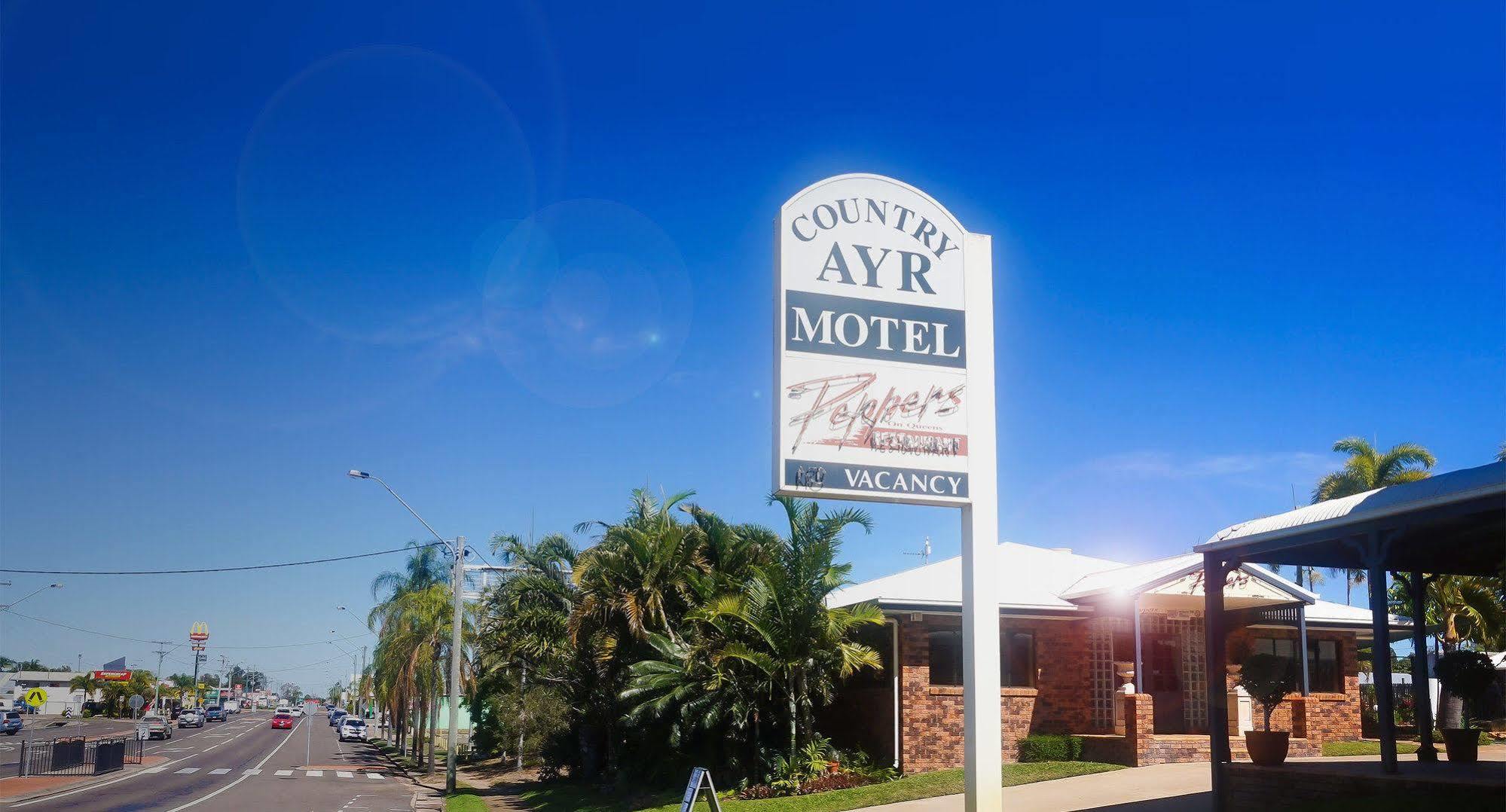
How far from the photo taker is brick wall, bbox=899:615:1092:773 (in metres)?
22.9

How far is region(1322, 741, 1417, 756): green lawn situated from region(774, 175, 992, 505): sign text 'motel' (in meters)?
13.5

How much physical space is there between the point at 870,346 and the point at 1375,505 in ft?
21.0

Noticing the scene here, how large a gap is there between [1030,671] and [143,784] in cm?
2545

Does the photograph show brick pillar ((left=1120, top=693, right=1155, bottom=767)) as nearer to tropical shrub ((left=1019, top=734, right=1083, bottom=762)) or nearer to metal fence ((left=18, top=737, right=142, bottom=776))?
tropical shrub ((left=1019, top=734, right=1083, bottom=762))

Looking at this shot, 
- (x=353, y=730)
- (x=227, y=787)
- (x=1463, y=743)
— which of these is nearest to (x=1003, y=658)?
(x=1463, y=743)

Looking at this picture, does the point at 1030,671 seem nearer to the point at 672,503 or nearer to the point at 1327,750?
the point at 1327,750

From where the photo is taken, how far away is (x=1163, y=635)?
25.7 meters

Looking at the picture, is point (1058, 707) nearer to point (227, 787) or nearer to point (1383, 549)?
point (1383, 549)

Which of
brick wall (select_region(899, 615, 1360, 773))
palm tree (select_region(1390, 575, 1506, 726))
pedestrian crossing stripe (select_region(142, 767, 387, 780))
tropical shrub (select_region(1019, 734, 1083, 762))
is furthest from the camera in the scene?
pedestrian crossing stripe (select_region(142, 767, 387, 780))

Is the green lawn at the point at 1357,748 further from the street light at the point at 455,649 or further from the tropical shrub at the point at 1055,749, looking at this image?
the street light at the point at 455,649


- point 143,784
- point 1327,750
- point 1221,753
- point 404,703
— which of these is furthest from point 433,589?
point 1221,753

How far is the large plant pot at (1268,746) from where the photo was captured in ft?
51.6

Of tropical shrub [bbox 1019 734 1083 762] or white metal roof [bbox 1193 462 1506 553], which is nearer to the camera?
white metal roof [bbox 1193 462 1506 553]

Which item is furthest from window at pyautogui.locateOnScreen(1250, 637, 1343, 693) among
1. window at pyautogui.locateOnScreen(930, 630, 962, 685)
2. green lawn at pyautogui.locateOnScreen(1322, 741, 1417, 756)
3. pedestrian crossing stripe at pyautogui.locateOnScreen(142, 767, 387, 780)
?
pedestrian crossing stripe at pyautogui.locateOnScreen(142, 767, 387, 780)
